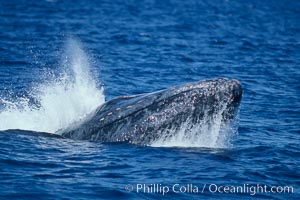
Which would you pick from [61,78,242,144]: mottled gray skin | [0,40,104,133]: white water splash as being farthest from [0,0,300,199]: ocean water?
[61,78,242,144]: mottled gray skin

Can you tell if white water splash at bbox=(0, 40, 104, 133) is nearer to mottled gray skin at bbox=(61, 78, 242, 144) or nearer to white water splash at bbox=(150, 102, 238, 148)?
mottled gray skin at bbox=(61, 78, 242, 144)

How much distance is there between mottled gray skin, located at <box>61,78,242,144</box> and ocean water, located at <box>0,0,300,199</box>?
307 millimetres

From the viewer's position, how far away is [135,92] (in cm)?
2128

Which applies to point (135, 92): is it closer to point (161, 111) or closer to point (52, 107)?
point (52, 107)

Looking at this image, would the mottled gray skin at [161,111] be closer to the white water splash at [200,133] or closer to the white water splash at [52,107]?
the white water splash at [200,133]

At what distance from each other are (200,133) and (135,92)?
7574 mm

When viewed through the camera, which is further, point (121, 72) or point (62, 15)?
point (62, 15)

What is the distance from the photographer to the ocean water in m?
12.1

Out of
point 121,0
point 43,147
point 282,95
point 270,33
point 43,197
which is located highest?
point 121,0

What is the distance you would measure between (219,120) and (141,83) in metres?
9.28

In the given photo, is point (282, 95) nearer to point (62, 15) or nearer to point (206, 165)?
point (206, 165)

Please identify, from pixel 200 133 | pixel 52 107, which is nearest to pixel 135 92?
pixel 52 107

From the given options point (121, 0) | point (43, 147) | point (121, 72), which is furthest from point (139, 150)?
point (121, 0)

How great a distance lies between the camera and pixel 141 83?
22.7 m
